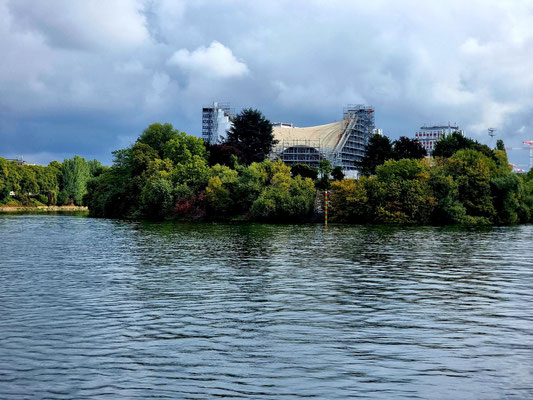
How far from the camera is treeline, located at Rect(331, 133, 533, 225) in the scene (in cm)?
7894

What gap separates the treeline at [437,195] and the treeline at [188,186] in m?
7.54

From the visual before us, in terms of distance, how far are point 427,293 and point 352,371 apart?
9.63m

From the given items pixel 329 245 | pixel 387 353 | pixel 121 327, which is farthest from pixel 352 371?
pixel 329 245

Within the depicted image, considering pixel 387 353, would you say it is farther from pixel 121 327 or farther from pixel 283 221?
pixel 283 221

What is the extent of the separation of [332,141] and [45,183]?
86.4 metres

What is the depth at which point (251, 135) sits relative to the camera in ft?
438

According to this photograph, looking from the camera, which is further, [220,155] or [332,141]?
[332,141]

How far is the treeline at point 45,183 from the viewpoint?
17638 centimetres

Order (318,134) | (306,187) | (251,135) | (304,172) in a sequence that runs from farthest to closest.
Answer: (318,134) < (251,135) < (304,172) < (306,187)

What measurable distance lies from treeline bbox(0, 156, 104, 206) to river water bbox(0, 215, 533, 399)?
160903 mm

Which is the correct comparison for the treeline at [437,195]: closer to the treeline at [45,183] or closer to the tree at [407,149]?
the tree at [407,149]

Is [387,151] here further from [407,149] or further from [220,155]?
[220,155]

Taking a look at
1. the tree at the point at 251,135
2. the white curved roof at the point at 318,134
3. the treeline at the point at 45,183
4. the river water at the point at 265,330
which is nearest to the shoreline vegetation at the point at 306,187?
the tree at the point at 251,135

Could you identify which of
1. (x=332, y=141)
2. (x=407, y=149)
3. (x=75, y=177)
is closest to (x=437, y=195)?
(x=407, y=149)
